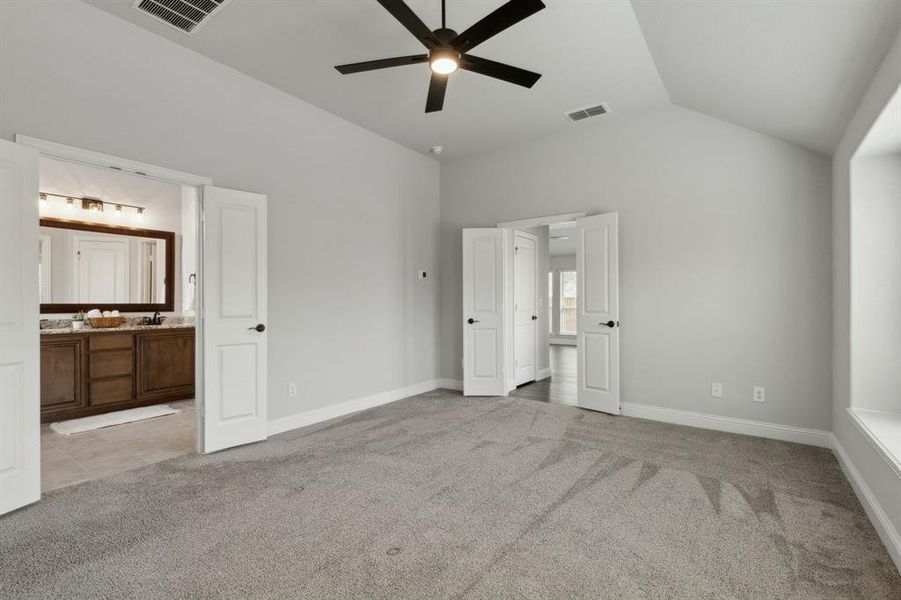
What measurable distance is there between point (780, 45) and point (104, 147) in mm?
4341

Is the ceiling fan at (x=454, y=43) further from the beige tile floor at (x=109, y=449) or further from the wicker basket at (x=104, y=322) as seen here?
the wicker basket at (x=104, y=322)

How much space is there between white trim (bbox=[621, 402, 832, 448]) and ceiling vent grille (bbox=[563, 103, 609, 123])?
302 centimetres

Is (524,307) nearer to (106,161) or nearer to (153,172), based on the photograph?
(153,172)

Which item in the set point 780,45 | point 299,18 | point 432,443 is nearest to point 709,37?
point 780,45

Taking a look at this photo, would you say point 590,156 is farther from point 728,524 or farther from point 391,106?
point 728,524

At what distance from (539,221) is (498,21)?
3.12 m

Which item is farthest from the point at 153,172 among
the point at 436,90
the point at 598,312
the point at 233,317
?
the point at 598,312

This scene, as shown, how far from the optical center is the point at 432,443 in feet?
12.1

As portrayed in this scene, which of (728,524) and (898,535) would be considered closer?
(898,535)

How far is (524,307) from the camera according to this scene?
20.2 feet

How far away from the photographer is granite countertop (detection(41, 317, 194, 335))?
4.67m

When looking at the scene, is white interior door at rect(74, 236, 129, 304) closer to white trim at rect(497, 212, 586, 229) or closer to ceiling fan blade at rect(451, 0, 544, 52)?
white trim at rect(497, 212, 586, 229)

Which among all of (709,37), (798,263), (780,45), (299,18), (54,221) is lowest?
(798,263)

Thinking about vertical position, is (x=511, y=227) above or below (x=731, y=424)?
above
